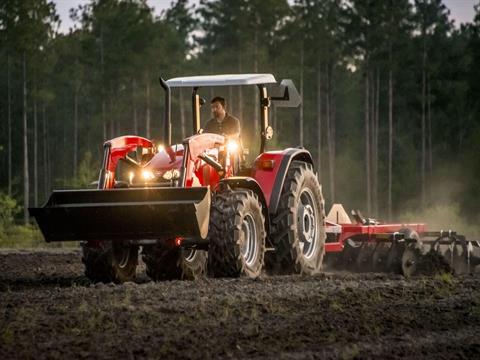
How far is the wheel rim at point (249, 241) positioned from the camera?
39.7 ft

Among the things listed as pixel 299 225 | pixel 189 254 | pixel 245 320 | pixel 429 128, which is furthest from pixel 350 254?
pixel 429 128

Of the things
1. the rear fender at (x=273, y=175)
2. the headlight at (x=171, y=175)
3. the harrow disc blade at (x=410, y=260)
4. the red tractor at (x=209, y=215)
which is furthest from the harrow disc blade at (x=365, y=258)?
the headlight at (x=171, y=175)

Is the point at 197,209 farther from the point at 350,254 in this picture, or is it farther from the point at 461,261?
the point at 461,261

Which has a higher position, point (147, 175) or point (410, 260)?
point (147, 175)

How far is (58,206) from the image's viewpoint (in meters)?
11.7

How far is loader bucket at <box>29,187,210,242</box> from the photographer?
439 inches

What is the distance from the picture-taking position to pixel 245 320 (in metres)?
8.70

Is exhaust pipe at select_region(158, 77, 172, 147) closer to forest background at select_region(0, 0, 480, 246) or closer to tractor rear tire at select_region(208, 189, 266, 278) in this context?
tractor rear tire at select_region(208, 189, 266, 278)

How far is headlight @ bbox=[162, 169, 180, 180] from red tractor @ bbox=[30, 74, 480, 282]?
0.05ft

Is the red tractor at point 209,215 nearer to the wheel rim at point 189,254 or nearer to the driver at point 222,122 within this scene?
the wheel rim at point 189,254

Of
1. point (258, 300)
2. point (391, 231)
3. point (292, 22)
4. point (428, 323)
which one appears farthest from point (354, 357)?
point (292, 22)

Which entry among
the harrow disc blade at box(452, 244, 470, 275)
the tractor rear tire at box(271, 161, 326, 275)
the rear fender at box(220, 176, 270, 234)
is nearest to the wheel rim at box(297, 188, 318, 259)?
the tractor rear tire at box(271, 161, 326, 275)

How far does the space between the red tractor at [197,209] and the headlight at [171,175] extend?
1 centimetres

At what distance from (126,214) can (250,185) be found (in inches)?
67.1
